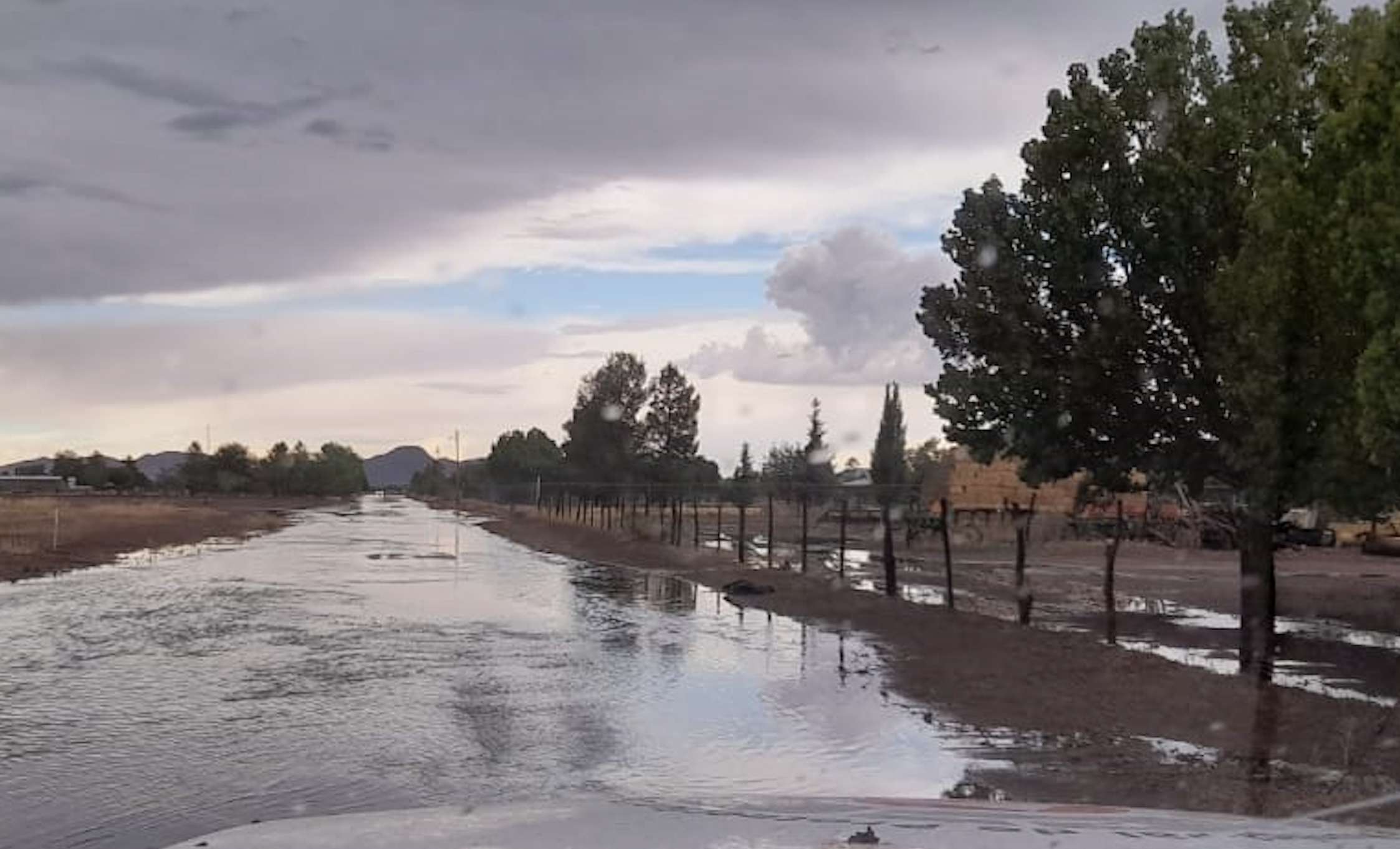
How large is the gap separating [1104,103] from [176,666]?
1249cm

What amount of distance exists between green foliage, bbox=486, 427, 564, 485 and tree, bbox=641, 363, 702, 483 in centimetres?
2900

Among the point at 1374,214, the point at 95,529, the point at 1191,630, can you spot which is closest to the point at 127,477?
the point at 95,529

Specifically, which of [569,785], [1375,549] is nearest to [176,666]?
[569,785]

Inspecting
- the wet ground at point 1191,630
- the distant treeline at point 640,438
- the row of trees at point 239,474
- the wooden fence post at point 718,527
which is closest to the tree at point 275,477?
the row of trees at point 239,474

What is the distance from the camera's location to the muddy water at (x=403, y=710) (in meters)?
9.48

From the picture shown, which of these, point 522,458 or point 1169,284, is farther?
point 522,458

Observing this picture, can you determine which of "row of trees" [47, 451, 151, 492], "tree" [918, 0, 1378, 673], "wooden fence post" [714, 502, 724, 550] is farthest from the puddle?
"row of trees" [47, 451, 151, 492]

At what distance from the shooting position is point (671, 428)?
11500 cm

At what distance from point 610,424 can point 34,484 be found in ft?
338

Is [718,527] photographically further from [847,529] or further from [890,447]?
[890,447]

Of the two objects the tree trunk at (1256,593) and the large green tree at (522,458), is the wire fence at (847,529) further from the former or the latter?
the large green tree at (522,458)

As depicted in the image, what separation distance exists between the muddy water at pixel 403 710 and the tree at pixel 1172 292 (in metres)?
4.22

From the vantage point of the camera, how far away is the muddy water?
9.48m

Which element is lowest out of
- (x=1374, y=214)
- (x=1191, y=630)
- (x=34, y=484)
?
(x=1191, y=630)
